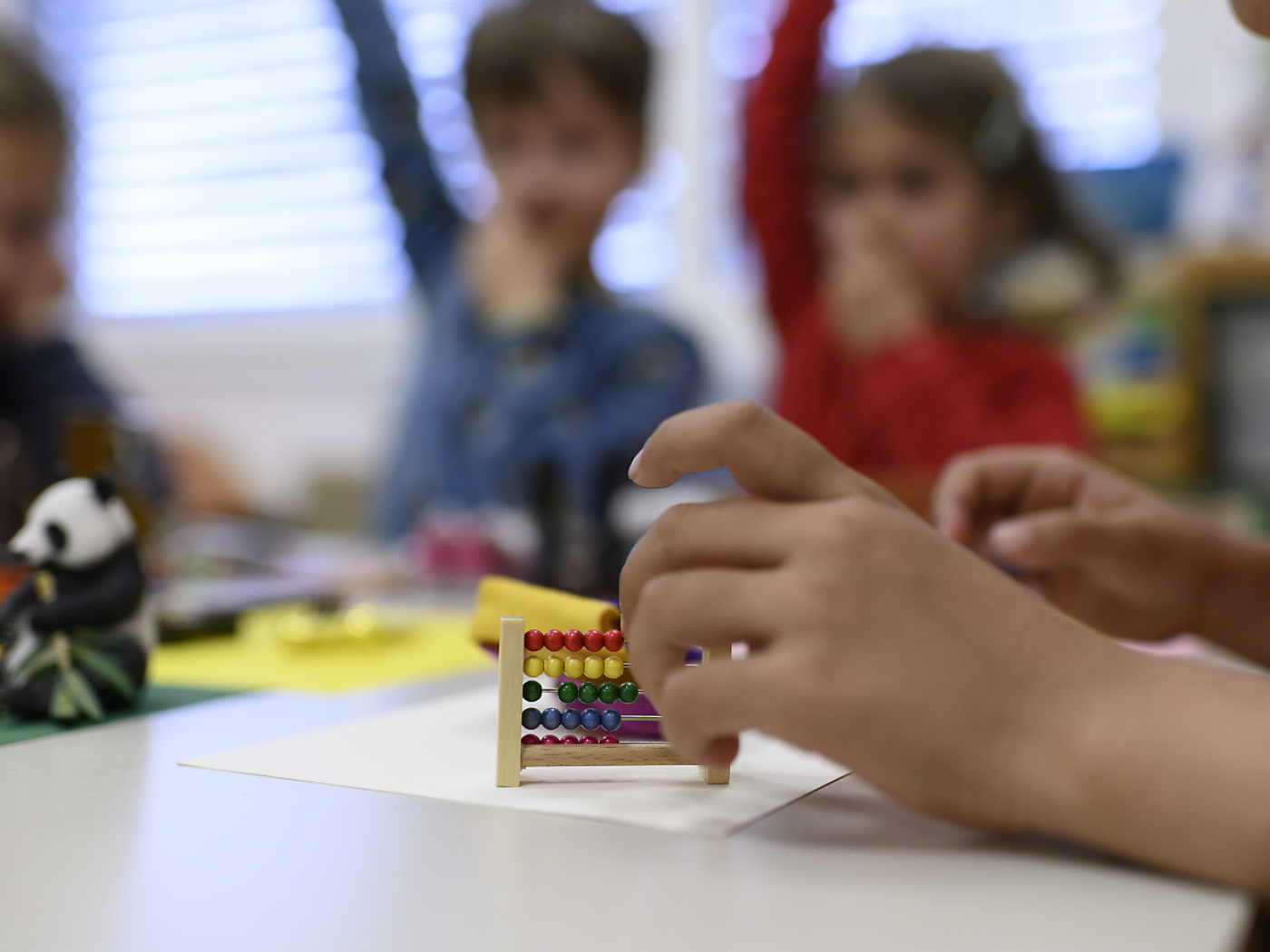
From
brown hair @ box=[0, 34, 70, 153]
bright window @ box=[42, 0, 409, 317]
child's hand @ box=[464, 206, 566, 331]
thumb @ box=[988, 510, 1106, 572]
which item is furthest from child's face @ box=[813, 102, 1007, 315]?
bright window @ box=[42, 0, 409, 317]

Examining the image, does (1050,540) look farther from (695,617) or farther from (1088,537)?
(695,617)

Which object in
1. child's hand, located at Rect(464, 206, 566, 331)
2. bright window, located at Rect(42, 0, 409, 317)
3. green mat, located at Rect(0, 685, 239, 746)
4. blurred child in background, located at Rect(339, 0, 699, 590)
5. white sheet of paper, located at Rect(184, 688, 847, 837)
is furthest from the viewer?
bright window, located at Rect(42, 0, 409, 317)

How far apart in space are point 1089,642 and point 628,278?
2418 mm

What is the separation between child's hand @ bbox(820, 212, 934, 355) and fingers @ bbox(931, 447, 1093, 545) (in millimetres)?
941

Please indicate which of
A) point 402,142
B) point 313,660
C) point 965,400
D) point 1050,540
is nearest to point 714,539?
point 1050,540

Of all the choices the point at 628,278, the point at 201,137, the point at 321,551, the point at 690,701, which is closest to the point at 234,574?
the point at 321,551

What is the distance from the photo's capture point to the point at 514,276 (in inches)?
71.9

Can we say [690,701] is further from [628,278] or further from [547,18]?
[628,278]

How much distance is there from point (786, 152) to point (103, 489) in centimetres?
134

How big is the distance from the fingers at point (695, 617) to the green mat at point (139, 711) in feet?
1.06

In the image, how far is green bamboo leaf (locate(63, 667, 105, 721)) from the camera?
514 millimetres

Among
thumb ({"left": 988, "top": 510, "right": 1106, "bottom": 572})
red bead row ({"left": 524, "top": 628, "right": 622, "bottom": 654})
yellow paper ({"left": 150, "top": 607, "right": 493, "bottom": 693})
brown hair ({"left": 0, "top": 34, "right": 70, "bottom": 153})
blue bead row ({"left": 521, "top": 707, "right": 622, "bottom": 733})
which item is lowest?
yellow paper ({"left": 150, "top": 607, "right": 493, "bottom": 693})

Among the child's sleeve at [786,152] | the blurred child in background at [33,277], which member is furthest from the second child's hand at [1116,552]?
the blurred child in background at [33,277]

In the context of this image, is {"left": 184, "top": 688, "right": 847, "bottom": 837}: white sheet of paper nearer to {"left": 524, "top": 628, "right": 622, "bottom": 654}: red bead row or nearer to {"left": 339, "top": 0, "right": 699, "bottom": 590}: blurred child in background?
{"left": 524, "top": 628, "right": 622, "bottom": 654}: red bead row
